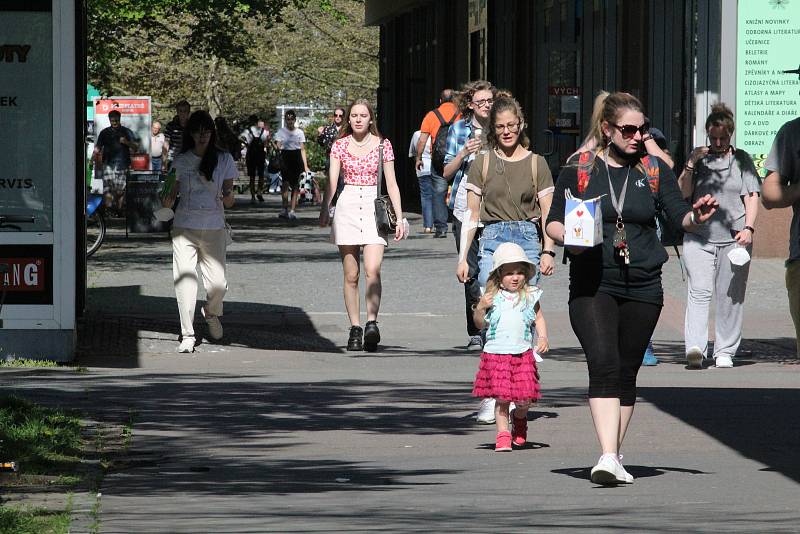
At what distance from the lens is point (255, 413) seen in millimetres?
9648

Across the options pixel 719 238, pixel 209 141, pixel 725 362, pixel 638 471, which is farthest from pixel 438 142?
pixel 638 471

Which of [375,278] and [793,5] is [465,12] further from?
[375,278]

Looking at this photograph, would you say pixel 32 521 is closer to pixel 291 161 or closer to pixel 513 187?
pixel 513 187

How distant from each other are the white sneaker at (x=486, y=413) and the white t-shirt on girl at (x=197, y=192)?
4099 millimetres

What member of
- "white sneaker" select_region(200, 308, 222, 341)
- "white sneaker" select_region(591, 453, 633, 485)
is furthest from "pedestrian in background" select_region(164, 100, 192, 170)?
"white sneaker" select_region(591, 453, 633, 485)

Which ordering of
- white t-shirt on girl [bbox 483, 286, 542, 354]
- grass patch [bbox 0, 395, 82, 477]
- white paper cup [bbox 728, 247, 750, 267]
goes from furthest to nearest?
white paper cup [bbox 728, 247, 750, 267] → white t-shirt on girl [bbox 483, 286, 542, 354] → grass patch [bbox 0, 395, 82, 477]

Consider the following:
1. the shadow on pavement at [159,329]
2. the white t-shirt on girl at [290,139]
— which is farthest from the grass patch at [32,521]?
the white t-shirt on girl at [290,139]

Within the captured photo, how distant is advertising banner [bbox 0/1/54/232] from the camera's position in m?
11.5

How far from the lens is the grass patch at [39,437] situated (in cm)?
757

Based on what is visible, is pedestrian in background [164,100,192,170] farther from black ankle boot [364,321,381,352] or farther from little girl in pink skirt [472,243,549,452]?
little girl in pink skirt [472,243,549,452]

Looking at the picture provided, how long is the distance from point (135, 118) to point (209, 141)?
2491cm

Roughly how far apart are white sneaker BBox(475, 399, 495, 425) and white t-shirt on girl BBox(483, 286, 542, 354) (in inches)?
37.9

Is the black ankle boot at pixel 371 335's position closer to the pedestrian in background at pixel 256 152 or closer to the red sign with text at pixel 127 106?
the red sign with text at pixel 127 106

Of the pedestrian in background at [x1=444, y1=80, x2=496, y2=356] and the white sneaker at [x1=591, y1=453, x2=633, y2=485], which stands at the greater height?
the pedestrian in background at [x1=444, y1=80, x2=496, y2=356]
